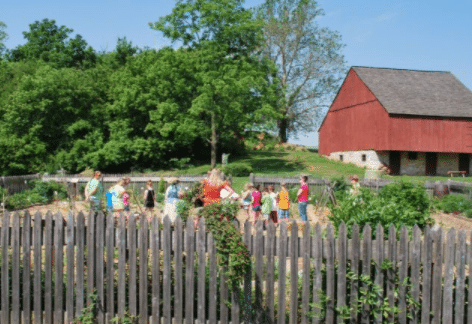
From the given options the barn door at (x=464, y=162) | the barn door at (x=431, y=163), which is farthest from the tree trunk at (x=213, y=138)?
the barn door at (x=464, y=162)

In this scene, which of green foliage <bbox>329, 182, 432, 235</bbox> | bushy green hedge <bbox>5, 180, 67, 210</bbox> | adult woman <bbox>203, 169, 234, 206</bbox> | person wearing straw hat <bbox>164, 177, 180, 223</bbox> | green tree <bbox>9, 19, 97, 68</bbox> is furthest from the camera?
green tree <bbox>9, 19, 97, 68</bbox>

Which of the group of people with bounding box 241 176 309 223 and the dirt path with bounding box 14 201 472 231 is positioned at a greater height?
the group of people with bounding box 241 176 309 223

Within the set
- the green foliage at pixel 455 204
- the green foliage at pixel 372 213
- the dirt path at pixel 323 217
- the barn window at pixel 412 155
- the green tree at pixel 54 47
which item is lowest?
the dirt path at pixel 323 217

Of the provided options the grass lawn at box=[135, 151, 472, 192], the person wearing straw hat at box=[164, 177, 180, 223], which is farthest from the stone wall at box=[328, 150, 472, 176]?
the person wearing straw hat at box=[164, 177, 180, 223]

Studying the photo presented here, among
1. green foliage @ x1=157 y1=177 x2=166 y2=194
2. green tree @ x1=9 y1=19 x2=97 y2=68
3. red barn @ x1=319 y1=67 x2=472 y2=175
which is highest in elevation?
green tree @ x1=9 y1=19 x2=97 y2=68

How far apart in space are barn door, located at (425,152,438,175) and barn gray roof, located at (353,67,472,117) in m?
3.50

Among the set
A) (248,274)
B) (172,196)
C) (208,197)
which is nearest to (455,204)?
(172,196)

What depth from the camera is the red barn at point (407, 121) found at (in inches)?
1554

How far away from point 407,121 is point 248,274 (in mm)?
36403

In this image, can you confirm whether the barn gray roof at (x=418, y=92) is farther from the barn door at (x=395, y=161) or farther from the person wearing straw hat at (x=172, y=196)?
the person wearing straw hat at (x=172, y=196)

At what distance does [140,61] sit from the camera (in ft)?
133

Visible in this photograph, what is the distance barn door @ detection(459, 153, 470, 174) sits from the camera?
42.4 meters

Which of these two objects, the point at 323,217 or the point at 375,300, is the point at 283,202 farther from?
the point at 375,300

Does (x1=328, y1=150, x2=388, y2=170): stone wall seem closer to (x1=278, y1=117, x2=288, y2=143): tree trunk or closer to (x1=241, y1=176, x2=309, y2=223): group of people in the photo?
(x1=278, y1=117, x2=288, y2=143): tree trunk
